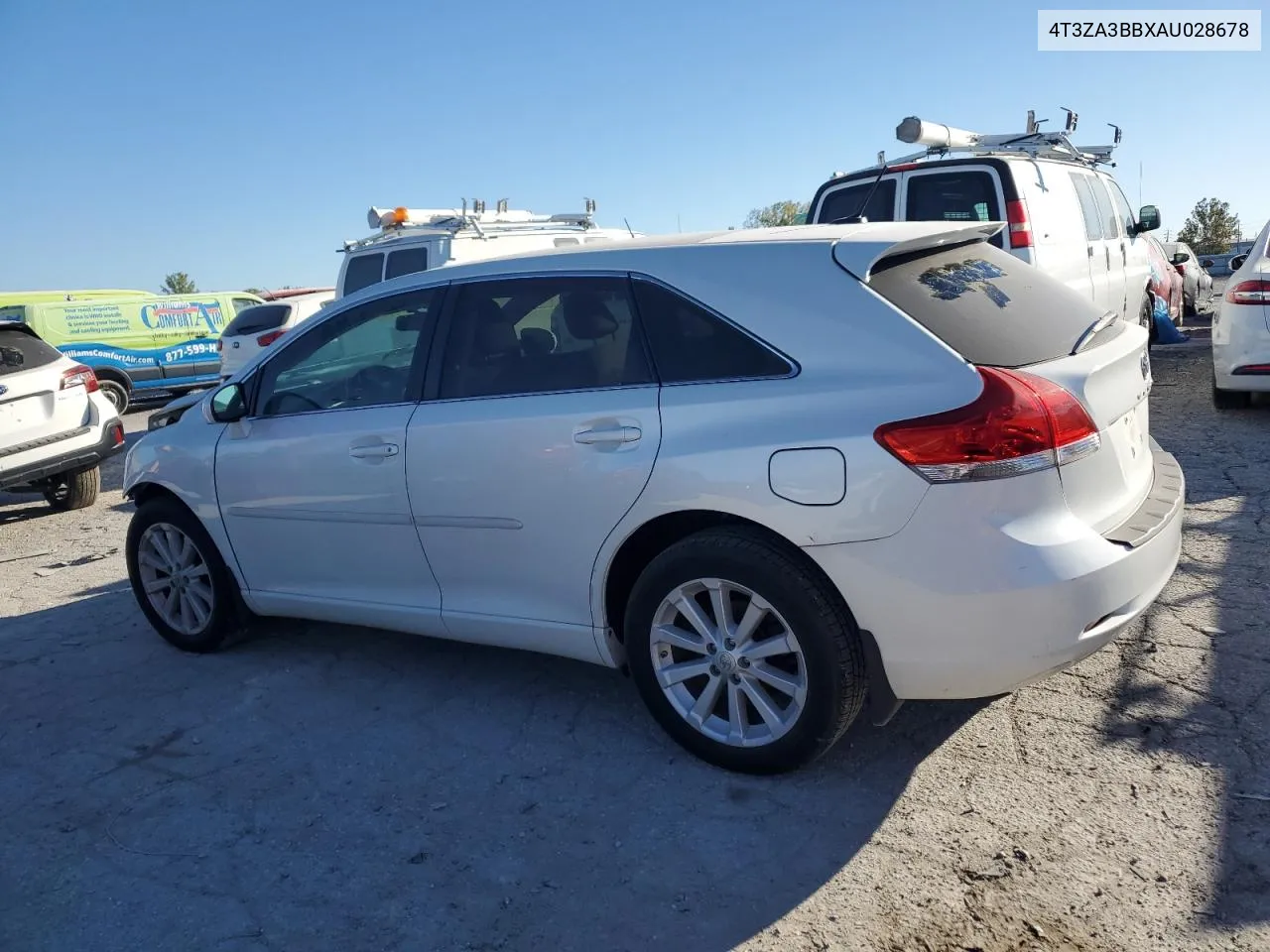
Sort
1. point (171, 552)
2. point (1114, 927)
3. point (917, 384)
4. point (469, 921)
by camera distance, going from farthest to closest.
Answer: point (171, 552)
point (917, 384)
point (469, 921)
point (1114, 927)

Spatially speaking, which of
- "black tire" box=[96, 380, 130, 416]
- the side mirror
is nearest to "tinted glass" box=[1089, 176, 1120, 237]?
the side mirror

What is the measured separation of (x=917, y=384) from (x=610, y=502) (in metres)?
1.04

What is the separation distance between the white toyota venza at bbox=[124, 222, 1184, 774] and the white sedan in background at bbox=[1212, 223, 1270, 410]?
4.55 metres

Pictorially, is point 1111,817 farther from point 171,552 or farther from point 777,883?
point 171,552

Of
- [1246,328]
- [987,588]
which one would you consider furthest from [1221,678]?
[1246,328]

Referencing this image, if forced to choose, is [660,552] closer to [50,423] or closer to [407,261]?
[50,423]

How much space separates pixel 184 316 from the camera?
16.8m

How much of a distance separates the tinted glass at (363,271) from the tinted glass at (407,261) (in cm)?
10

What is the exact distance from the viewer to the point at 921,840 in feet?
9.70

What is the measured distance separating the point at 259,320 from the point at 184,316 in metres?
4.61

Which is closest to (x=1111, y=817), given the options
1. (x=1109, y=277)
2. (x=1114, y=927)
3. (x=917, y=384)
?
(x=1114, y=927)

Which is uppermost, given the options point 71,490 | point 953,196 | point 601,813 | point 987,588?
point 953,196

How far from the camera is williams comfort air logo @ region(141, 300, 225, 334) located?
16297 mm

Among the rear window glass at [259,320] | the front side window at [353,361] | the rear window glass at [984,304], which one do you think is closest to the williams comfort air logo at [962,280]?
the rear window glass at [984,304]
